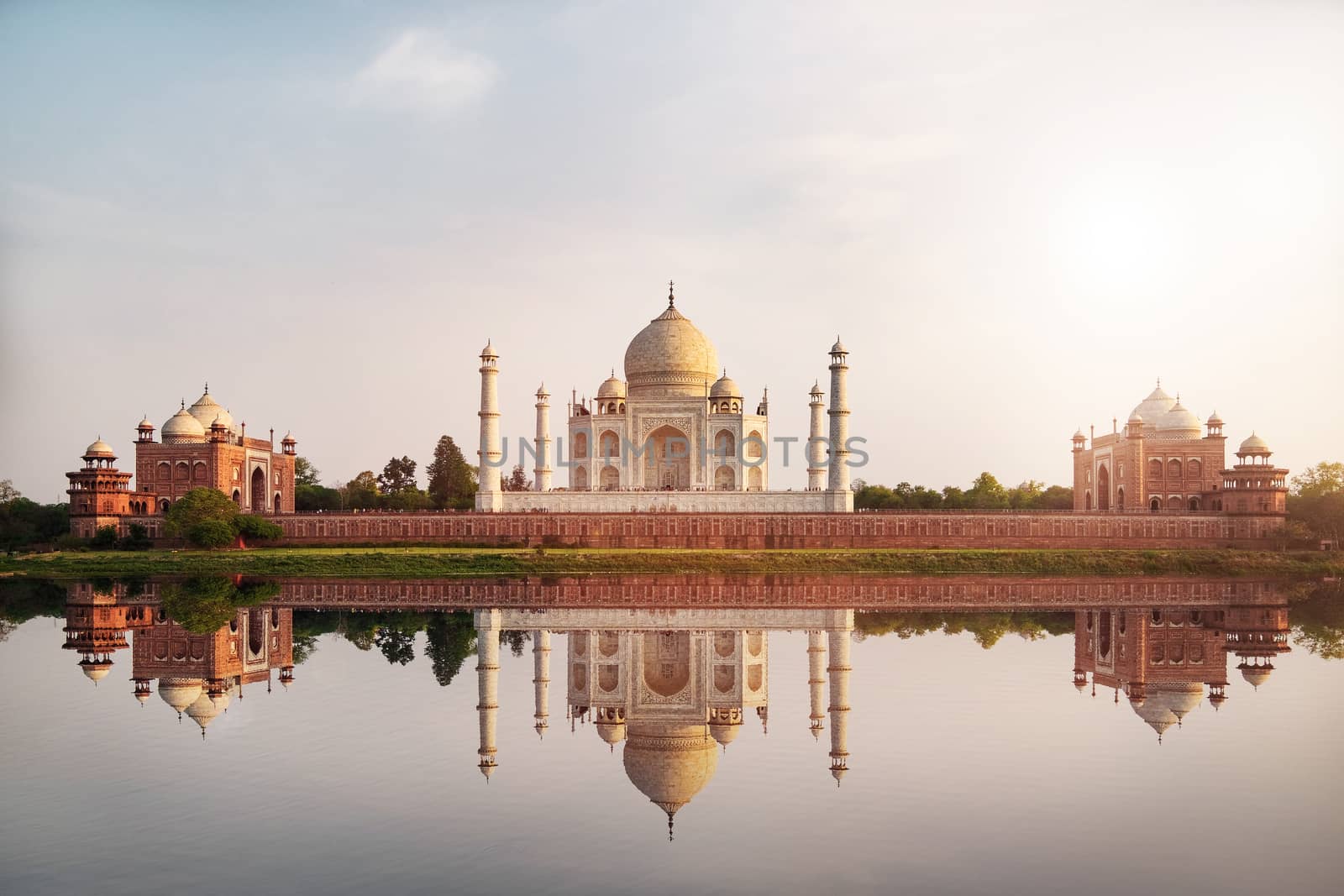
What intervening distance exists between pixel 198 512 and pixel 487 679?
88.6 ft

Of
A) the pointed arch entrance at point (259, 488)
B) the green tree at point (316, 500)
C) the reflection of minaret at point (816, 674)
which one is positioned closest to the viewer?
the reflection of minaret at point (816, 674)

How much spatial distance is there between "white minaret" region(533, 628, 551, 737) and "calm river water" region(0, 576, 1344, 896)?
0.29ft

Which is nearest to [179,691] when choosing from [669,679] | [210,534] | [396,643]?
[396,643]

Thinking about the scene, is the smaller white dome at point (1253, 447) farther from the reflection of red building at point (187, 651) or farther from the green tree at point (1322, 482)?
the reflection of red building at point (187, 651)

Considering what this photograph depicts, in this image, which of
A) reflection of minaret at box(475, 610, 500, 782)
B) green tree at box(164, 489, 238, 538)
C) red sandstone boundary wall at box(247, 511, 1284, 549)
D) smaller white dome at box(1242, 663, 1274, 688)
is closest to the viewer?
reflection of minaret at box(475, 610, 500, 782)

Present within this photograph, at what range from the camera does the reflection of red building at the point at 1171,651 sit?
1614 centimetres

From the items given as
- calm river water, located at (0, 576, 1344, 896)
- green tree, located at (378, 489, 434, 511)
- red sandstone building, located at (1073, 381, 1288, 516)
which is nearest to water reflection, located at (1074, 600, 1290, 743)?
calm river water, located at (0, 576, 1344, 896)

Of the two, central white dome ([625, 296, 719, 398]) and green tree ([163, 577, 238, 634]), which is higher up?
central white dome ([625, 296, 719, 398])

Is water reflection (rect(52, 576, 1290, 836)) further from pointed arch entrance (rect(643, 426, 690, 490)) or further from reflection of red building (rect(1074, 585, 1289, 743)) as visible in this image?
pointed arch entrance (rect(643, 426, 690, 490))

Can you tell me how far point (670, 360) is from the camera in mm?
51219

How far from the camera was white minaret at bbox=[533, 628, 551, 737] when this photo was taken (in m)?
14.5

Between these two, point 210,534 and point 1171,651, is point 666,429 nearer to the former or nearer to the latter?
point 210,534

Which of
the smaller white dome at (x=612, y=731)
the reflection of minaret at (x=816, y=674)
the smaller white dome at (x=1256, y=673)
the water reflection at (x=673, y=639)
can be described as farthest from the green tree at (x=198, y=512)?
the smaller white dome at (x=1256, y=673)

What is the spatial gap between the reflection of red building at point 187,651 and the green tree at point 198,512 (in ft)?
43.1
